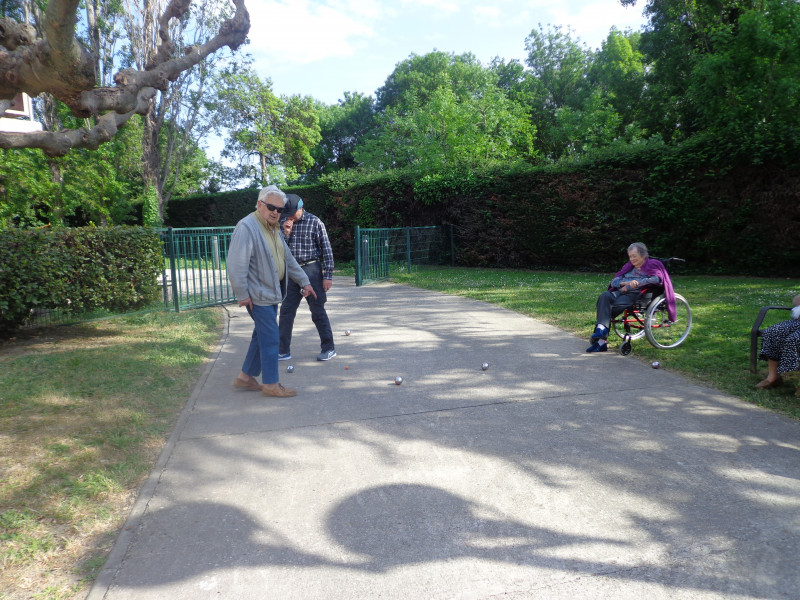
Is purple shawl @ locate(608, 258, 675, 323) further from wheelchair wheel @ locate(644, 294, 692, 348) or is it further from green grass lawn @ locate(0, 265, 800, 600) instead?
green grass lawn @ locate(0, 265, 800, 600)

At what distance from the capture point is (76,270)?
8.05 metres

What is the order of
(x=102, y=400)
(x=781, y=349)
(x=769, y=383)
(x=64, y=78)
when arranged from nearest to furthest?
(x=64, y=78) → (x=781, y=349) → (x=769, y=383) → (x=102, y=400)

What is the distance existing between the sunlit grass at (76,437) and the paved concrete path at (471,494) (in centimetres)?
21

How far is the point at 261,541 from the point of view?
287cm

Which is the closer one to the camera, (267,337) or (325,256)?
(267,337)

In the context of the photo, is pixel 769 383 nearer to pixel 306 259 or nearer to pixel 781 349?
pixel 781 349

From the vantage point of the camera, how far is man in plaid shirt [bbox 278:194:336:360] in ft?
21.1

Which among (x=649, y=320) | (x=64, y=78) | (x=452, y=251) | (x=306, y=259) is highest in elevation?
(x=64, y=78)

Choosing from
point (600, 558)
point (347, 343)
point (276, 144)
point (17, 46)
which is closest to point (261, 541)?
point (600, 558)

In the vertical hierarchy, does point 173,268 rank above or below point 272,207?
below

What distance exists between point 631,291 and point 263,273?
14.3 ft

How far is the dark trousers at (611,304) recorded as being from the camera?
6.55 m

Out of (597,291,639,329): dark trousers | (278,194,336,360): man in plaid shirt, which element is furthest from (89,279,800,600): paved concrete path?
(278,194,336,360): man in plaid shirt

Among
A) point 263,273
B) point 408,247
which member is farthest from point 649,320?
point 408,247
